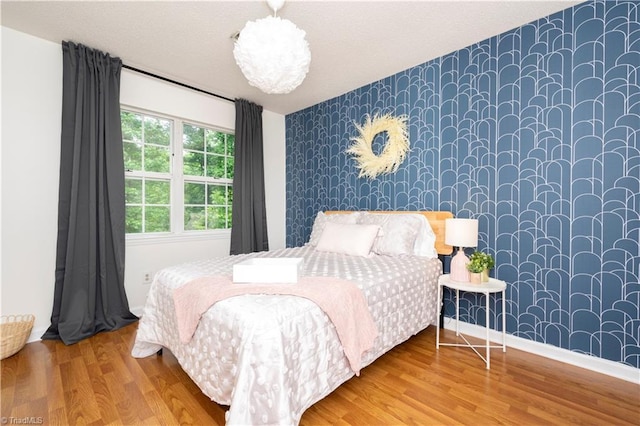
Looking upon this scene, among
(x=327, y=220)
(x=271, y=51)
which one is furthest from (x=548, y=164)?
(x=271, y=51)

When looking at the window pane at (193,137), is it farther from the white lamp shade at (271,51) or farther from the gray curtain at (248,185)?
the white lamp shade at (271,51)

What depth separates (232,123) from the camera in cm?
370

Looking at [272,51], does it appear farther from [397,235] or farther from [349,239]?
[397,235]

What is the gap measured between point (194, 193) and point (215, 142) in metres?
0.72

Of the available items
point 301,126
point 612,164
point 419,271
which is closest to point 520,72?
point 612,164

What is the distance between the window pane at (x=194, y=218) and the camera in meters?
3.38

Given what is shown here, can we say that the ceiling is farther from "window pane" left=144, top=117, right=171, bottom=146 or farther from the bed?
the bed

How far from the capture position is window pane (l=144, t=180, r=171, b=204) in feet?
10.1

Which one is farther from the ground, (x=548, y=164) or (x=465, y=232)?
(x=548, y=164)

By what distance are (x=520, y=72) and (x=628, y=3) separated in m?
0.62

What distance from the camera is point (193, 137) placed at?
3445 mm

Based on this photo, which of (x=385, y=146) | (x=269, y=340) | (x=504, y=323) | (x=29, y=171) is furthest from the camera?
(x=385, y=146)

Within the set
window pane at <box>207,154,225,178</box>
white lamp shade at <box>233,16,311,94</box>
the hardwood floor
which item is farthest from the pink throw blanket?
window pane at <box>207,154,225,178</box>

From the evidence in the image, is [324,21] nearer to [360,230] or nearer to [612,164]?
[360,230]
